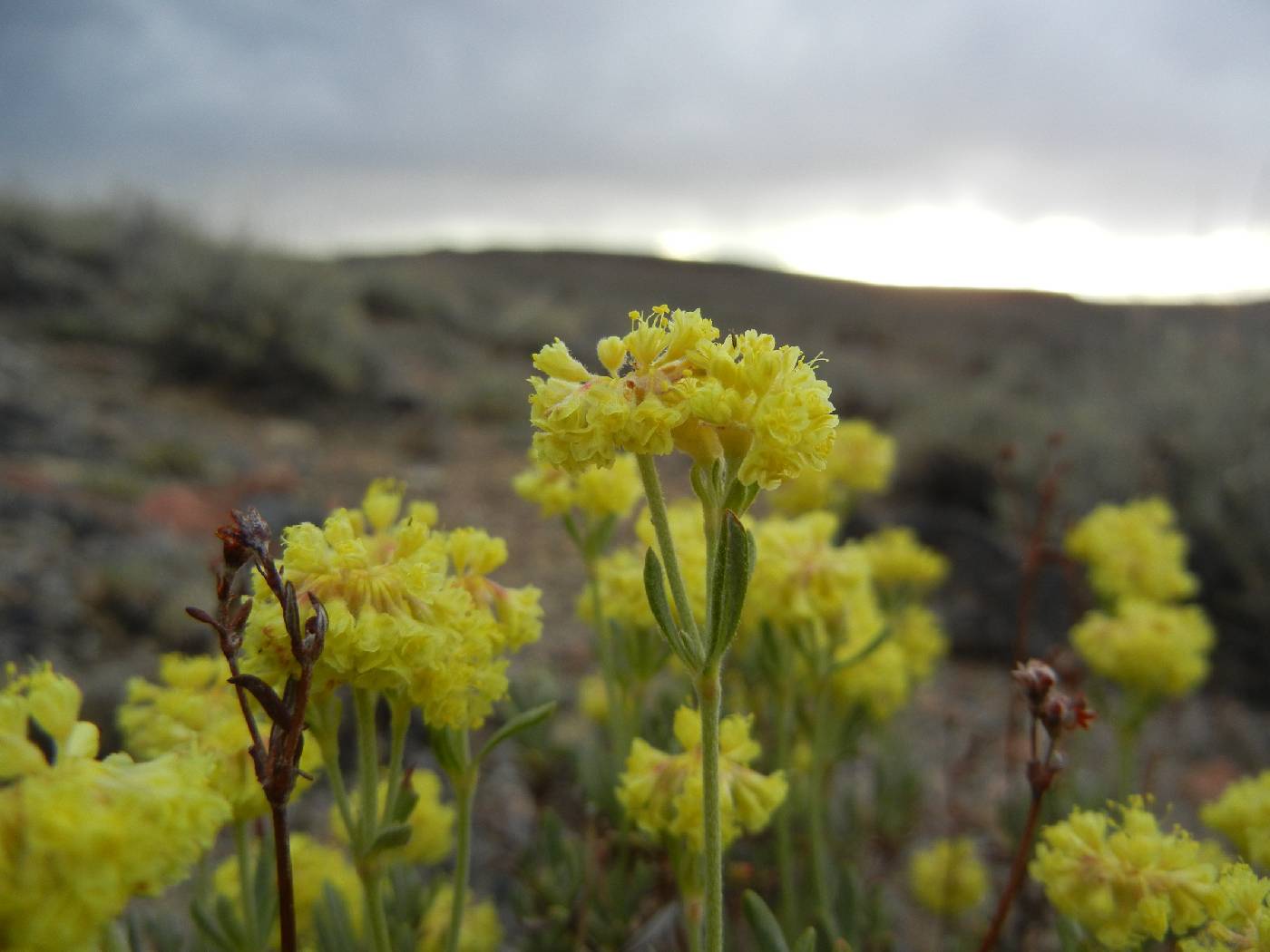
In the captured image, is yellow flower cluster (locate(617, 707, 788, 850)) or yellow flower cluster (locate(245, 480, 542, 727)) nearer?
yellow flower cluster (locate(245, 480, 542, 727))

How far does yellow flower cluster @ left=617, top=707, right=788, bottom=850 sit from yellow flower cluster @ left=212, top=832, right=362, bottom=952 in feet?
2.70

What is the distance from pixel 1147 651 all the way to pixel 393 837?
254 cm

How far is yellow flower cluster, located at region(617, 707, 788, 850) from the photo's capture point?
168 centimetres

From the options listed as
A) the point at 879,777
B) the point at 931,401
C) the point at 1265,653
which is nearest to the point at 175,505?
the point at 879,777

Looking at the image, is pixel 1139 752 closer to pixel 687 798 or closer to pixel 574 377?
pixel 687 798

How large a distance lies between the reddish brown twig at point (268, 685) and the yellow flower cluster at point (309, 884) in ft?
3.20

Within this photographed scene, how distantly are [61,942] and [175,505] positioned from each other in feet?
21.4

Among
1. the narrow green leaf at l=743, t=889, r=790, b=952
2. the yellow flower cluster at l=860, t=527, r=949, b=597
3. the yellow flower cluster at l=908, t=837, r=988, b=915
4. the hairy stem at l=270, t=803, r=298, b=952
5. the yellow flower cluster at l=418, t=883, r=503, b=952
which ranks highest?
the hairy stem at l=270, t=803, r=298, b=952

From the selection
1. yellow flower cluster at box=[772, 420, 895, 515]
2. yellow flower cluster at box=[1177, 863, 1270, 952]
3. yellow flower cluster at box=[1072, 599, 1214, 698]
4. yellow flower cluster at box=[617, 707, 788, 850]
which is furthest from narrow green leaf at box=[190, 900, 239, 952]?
yellow flower cluster at box=[1072, 599, 1214, 698]

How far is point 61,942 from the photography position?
0.84m

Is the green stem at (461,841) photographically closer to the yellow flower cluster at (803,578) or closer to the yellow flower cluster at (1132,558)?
the yellow flower cluster at (803,578)

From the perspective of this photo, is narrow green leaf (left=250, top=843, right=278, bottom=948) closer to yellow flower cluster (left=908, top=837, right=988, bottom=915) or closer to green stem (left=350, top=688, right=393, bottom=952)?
green stem (left=350, top=688, right=393, bottom=952)

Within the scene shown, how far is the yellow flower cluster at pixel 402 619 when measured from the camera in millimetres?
1280

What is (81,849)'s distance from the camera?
0.85 meters
